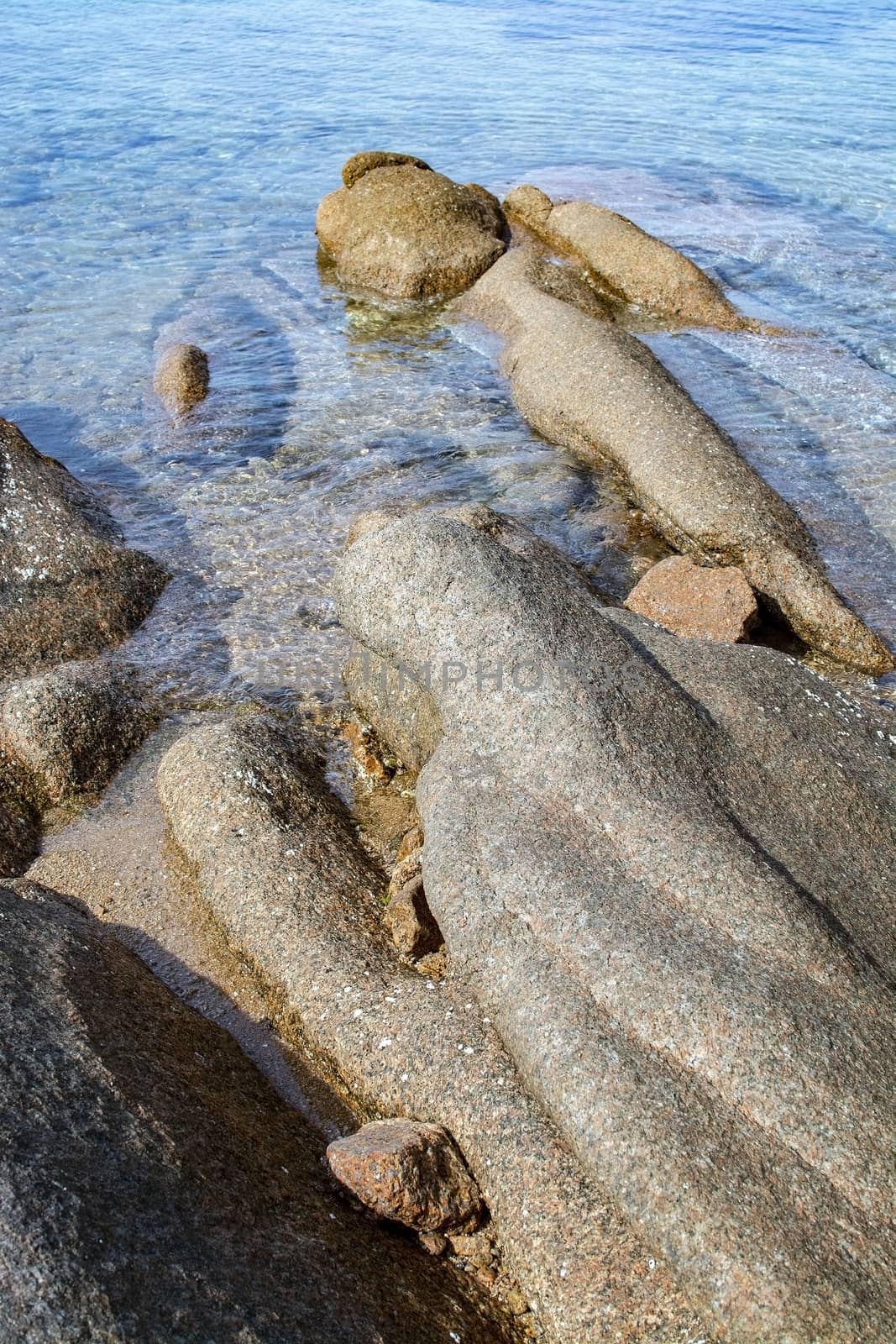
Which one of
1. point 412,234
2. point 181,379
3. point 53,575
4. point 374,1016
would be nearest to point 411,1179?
point 374,1016

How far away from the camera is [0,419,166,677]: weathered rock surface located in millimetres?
6008

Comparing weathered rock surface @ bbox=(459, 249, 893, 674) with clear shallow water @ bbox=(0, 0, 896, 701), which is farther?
clear shallow water @ bbox=(0, 0, 896, 701)

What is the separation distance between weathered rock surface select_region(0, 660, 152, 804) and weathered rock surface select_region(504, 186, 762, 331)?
316 inches

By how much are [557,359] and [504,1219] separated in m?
7.39

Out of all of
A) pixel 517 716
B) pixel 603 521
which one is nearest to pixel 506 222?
pixel 603 521

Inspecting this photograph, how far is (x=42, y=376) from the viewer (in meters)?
10.2

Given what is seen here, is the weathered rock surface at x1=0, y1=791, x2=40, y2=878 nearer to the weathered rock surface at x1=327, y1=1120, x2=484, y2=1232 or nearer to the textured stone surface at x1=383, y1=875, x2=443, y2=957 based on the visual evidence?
the textured stone surface at x1=383, y1=875, x2=443, y2=957

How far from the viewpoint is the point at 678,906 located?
357 cm

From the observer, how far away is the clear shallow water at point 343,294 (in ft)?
24.6

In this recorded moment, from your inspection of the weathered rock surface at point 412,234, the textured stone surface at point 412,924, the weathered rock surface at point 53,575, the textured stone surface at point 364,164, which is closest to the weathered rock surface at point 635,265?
the weathered rock surface at point 412,234

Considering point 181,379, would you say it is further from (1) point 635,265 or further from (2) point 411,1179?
(2) point 411,1179

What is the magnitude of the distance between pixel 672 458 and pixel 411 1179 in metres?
5.59

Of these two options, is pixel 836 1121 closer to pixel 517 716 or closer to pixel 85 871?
pixel 517 716

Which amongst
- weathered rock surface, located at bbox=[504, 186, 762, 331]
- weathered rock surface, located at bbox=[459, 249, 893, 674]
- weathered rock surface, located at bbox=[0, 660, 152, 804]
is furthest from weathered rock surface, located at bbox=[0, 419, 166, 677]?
weathered rock surface, located at bbox=[504, 186, 762, 331]
